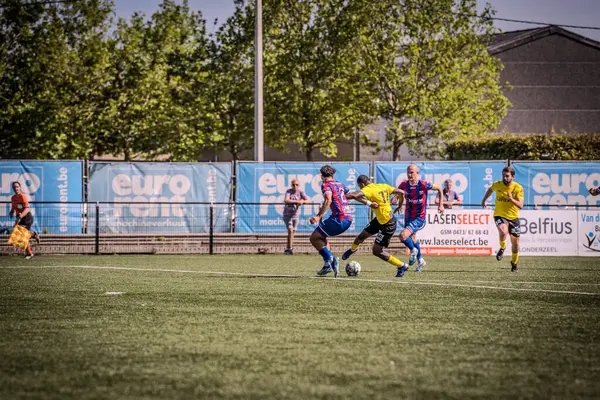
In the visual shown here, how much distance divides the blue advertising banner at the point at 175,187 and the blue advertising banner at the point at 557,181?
8.34 m

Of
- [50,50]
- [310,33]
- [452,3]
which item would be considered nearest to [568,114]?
[452,3]

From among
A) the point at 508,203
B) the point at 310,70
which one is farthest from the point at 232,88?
the point at 508,203

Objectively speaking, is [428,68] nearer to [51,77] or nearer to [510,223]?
[51,77]

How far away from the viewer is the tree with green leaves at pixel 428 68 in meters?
37.2

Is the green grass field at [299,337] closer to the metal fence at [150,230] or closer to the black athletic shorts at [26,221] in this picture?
the black athletic shorts at [26,221]

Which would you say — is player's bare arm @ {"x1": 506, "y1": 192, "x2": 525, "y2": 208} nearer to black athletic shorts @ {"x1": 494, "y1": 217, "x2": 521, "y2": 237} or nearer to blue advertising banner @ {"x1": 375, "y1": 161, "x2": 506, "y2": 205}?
black athletic shorts @ {"x1": 494, "y1": 217, "x2": 521, "y2": 237}

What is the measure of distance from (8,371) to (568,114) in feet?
151

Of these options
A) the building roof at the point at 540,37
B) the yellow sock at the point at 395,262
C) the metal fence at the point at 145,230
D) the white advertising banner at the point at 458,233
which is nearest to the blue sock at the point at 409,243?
the yellow sock at the point at 395,262

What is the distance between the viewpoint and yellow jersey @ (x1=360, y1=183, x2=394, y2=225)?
1511 centimetres

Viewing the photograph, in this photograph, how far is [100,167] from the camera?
83.4ft

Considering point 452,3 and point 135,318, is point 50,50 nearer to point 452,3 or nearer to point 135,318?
point 452,3

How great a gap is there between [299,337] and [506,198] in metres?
10.6

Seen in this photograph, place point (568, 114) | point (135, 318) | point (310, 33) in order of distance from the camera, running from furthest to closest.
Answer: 1. point (568, 114)
2. point (310, 33)
3. point (135, 318)

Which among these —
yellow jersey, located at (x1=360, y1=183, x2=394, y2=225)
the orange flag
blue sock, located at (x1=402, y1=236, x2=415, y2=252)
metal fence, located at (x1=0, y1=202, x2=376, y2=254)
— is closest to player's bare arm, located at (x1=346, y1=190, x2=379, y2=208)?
yellow jersey, located at (x1=360, y1=183, x2=394, y2=225)
